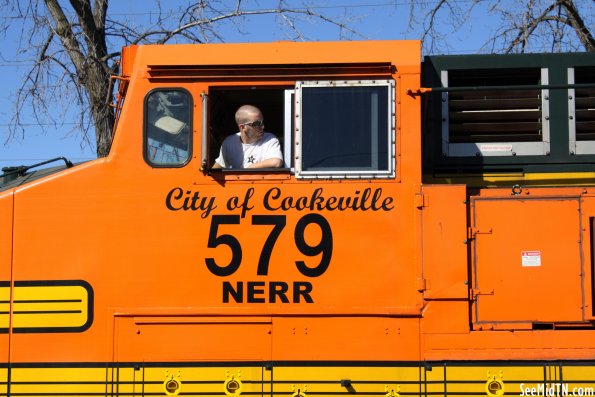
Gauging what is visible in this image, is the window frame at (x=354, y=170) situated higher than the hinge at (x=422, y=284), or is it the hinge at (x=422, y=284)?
the window frame at (x=354, y=170)

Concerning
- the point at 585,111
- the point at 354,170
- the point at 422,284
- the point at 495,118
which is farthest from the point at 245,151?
the point at 585,111

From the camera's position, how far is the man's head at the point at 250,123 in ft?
17.7

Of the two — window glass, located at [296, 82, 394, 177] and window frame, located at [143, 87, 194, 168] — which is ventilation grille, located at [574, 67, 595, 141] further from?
window frame, located at [143, 87, 194, 168]

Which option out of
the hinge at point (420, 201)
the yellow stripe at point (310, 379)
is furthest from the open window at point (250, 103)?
the yellow stripe at point (310, 379)

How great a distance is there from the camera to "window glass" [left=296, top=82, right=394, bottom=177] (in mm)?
5168

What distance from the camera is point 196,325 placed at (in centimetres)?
504

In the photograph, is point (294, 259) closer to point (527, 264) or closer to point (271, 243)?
point (271, 243)

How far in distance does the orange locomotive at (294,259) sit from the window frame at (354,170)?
1 cm

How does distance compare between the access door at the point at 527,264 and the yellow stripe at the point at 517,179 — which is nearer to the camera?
the access door at the point at 527,264

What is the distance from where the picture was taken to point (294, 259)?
5.10 metres

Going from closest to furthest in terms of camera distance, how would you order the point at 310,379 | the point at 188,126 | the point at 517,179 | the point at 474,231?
the point at 310,379, the point at 474,231, the point at 188,126, the point at 517,179

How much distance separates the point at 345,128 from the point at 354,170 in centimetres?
31

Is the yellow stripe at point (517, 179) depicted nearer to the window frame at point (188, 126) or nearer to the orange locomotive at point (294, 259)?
the orange locomotive at point (294, 259)

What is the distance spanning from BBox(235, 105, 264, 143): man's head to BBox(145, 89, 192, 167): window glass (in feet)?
1.28
